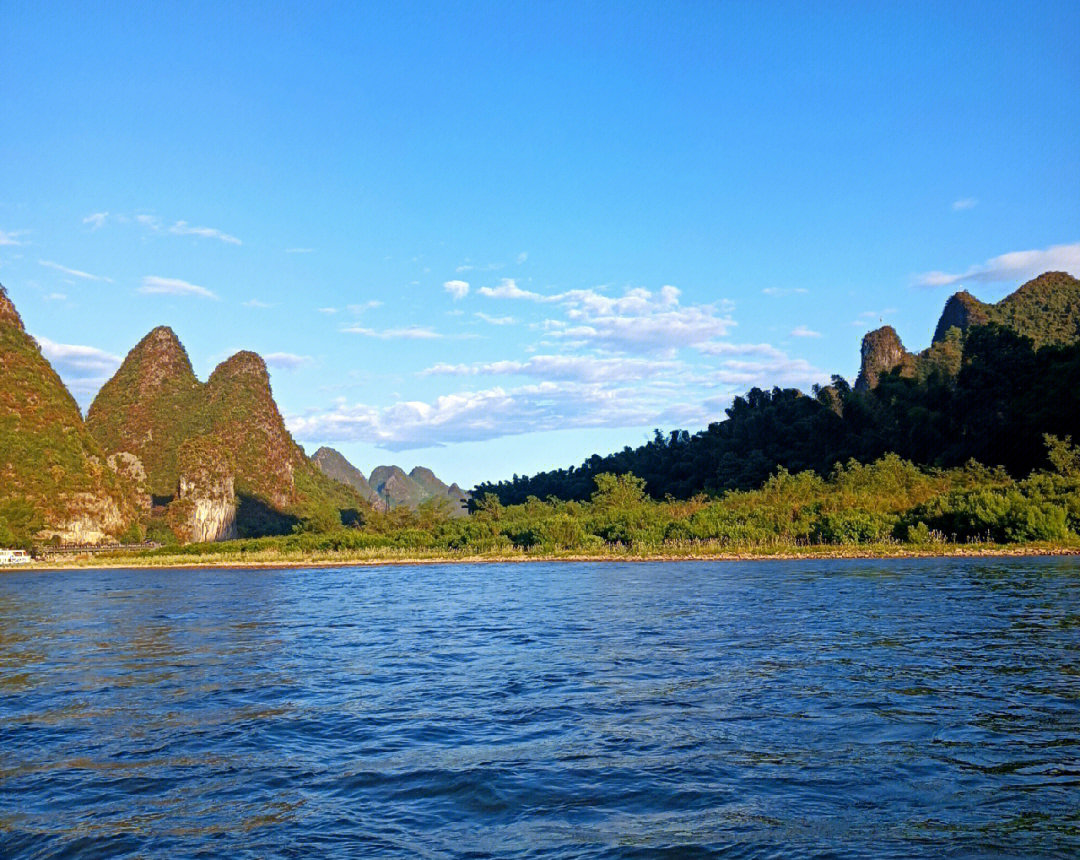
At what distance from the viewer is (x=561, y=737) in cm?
1184

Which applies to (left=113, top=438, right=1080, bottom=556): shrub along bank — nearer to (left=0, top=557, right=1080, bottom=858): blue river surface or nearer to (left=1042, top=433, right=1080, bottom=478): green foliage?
(left=1042, top=433, right=1080, bottom=478): green foliage

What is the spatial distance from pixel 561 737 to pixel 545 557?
60.3 metres

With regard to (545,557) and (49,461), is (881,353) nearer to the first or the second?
(545,557)

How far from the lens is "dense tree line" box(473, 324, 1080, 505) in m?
81.0

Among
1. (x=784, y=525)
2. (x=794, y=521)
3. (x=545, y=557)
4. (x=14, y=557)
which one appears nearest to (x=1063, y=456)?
(x=794, y=521)

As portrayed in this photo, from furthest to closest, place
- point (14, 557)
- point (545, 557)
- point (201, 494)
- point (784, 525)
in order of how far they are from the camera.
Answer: point (201, 494), point (14, 557), point (545, 557), point (784, 525)

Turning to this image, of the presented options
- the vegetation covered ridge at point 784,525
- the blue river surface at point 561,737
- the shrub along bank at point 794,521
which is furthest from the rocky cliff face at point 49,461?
the blue river surface at point 561,737

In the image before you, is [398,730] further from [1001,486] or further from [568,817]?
[1001,486]

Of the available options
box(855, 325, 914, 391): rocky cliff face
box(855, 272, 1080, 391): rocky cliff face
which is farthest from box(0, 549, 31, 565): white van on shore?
box(855, 325, 914, 391): rocky cliff face

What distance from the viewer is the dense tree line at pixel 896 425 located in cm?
8098

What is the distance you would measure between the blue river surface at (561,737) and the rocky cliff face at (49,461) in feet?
356

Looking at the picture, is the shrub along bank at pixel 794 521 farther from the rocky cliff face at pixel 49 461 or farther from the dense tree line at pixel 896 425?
the rocky cliff face at pixel 49 461

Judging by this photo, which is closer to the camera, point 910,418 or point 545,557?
point 545,557

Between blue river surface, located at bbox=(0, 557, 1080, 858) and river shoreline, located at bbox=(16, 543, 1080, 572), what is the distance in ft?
95.5
